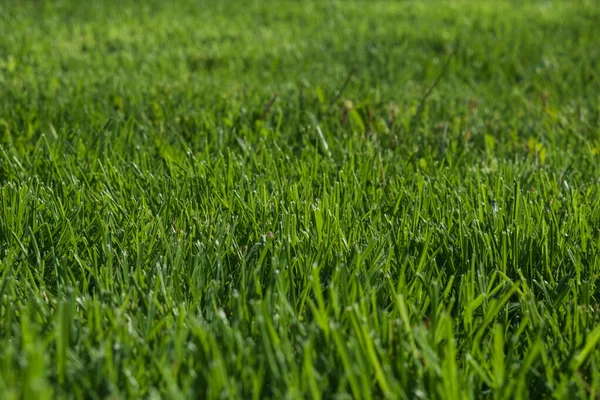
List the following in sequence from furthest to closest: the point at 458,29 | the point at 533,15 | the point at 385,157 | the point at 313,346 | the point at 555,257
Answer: the point at 533,15 → the point at 458,29 → the point at 385,157 → the point at 555,257 → the point at 313,346

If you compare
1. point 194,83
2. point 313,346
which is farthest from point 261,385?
point 194,83

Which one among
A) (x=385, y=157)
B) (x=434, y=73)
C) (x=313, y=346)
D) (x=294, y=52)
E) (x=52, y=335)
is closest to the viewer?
(x=52, y=335)

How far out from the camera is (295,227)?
1.87 meters

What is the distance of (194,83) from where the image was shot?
12.6 ft

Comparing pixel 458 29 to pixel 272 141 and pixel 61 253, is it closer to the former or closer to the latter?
pixel 272 141

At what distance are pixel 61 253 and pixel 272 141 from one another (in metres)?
1.14

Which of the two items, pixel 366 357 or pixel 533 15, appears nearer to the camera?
pixel 366 357

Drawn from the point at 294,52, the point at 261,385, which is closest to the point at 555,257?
the point at 261,385

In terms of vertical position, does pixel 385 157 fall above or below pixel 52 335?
below

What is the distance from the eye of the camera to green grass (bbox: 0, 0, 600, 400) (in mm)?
1312

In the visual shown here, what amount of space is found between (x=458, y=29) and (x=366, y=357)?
15.0 feet

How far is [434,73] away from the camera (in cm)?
430

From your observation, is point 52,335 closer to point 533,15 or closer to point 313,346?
point 313,346

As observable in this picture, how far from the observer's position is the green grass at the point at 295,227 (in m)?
1.31
